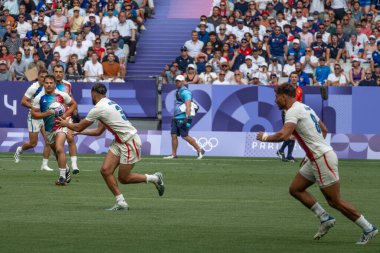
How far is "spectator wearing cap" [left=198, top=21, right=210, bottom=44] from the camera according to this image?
3912 centimetres

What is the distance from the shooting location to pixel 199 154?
104 ft

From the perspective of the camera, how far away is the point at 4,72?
37.5m

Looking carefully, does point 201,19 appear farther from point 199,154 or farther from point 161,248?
point 161,248

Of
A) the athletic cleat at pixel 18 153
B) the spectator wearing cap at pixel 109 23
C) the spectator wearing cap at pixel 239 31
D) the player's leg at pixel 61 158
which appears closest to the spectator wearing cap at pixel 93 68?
the spectator wearing cap at pixel 109 23

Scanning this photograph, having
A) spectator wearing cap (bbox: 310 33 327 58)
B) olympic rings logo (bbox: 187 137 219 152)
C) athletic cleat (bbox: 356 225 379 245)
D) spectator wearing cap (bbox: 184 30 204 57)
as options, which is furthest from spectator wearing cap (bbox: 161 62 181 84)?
athletic cleat (bbox: 356 225 379 245)

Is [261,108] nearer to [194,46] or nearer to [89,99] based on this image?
[194,46]

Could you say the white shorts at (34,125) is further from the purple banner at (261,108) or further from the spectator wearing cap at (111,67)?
the spectator wearing cap at (111,67)

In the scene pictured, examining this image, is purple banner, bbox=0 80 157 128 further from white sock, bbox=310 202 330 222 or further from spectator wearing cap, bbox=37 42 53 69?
white sock, bbox=310 202 330 222

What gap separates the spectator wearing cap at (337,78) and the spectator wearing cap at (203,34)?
5407 millimetres

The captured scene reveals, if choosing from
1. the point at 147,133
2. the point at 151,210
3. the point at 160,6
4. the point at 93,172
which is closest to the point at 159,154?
the point at 147,133

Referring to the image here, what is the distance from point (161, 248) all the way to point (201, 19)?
2771 cm

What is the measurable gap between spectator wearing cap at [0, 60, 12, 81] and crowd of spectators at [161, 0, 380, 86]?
538cm

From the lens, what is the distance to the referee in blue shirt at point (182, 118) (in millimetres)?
31406

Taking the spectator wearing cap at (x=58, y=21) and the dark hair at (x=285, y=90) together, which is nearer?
the dark hair at (x=285, y=90)
